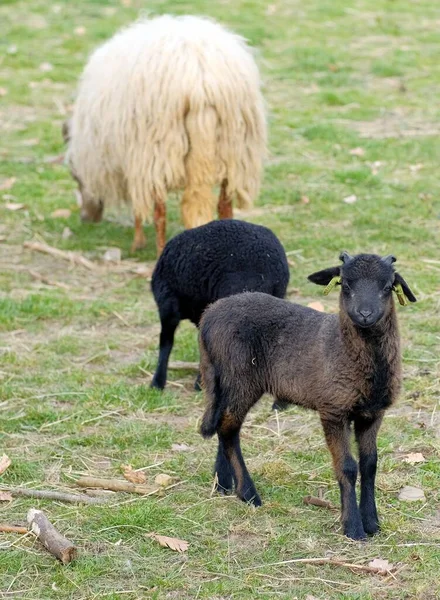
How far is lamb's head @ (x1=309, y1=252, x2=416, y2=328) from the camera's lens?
4.27 metres

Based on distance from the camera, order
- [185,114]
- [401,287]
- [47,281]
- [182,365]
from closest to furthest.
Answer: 1. [401,287]
2. [182,365]
3. [185,114]
4. [47,281]

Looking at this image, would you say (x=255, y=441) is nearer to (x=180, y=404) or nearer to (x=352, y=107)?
(x=180, y=404)

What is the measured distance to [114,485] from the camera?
4961mm

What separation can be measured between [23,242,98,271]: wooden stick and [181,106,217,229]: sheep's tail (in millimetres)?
1074

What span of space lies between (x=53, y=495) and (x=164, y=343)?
5.27ft

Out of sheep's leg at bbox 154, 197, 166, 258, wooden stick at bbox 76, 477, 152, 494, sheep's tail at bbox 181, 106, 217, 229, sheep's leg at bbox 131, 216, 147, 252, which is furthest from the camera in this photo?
sheep's leg at bbox 131, 216, 147, 252

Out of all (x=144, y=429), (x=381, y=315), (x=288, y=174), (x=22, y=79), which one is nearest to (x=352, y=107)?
(x=288, y=174)

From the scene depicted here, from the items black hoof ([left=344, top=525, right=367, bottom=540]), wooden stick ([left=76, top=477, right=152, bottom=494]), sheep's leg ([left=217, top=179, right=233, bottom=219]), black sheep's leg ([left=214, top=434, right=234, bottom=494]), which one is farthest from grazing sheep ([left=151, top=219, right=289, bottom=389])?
sheep's leg ([left=217, top=179, right=233, bottom=219])

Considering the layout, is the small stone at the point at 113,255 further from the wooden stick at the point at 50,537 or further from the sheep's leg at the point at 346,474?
the sheep's leg at the point at 346,474

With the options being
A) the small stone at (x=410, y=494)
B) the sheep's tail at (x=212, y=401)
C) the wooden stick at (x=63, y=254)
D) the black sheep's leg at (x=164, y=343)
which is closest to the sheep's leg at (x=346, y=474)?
the small stone at (x=410, y=494)

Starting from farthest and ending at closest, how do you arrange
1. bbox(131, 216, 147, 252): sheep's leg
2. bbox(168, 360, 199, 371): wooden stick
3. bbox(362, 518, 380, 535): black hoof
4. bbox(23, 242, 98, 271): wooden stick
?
1. bbox(131, 216, 147, 252): sheep's leg
2. bbox(23, 242, 98, 271): wooden stick
3. bbox(168, 360, 199, 371): wooden stick
4. bbox(362, 518, 380, 535): black hoof

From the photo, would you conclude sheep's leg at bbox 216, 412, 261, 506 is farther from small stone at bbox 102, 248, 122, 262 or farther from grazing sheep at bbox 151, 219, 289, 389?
small stone at bbox 102, 248, 122, 262

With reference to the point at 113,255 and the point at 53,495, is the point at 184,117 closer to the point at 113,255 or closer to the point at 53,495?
the point at 113,255

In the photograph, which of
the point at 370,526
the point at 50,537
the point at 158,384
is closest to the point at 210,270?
the point at 158,384
